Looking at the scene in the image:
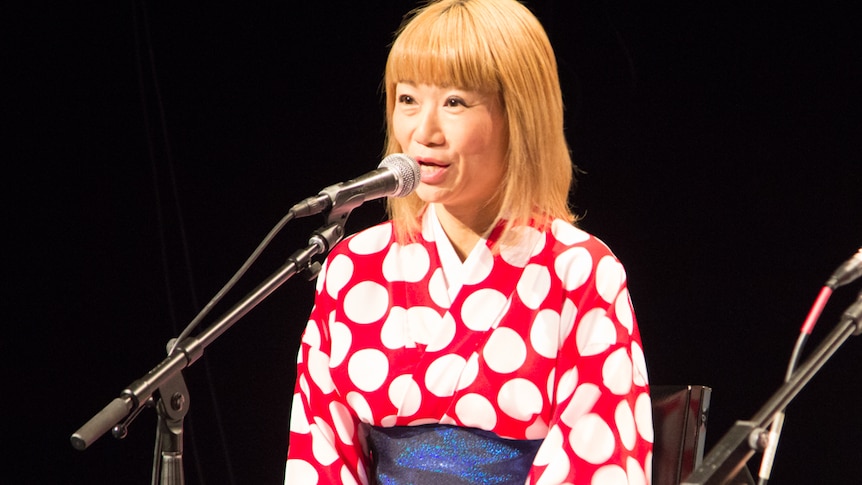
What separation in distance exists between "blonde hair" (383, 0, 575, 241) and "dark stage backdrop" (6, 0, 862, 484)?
60 cm

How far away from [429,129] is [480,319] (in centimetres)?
31

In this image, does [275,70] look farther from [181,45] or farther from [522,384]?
[522,384]

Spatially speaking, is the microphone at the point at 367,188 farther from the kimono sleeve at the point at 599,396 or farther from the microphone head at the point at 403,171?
the kimono sleeve at the point at 599,396

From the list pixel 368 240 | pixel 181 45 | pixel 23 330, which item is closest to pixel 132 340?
pixel 23 330

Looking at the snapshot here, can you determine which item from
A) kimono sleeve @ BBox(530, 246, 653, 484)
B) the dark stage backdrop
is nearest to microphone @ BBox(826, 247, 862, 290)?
kimono sleeve @ BBox(530, 246, 653, 484)

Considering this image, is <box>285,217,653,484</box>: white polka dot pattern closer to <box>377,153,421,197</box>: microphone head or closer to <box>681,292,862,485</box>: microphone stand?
<box>377,153,421,197</box>: microphone head

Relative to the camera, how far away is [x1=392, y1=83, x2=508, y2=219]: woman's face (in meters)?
1.68

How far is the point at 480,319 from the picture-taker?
1.71 meters

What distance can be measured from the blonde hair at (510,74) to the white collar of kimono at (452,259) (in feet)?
0.20

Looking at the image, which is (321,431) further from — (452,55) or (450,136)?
(452,55)

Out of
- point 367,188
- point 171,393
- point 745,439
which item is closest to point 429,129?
point 367,188

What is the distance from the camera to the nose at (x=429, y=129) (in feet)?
5.49

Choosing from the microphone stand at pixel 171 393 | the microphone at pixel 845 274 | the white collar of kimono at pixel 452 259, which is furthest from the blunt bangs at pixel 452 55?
the microphone at pixel 845 274

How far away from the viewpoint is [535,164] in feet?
5.71
